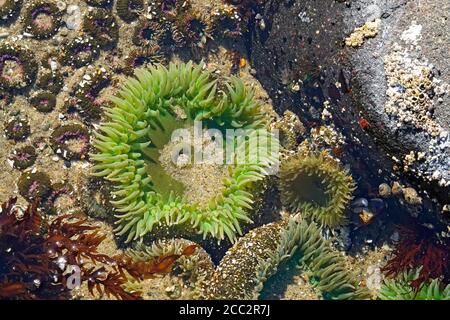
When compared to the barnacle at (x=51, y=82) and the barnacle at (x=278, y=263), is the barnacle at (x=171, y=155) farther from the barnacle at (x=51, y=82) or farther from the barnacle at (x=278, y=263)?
the barnacle at (x=51, y=82)

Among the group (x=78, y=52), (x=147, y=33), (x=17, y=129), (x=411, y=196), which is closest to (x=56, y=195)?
(x=17, y=129)

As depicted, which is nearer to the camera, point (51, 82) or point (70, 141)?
point (70, 141)

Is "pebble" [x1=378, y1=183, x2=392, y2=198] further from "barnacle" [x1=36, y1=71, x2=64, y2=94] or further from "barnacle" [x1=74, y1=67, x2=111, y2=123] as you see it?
"barnacle" [x1=36, y1=71, x2=64, y2=94]

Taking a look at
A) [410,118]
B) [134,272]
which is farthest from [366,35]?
[134,272]

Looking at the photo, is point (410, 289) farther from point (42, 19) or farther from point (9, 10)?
point (9, 10)

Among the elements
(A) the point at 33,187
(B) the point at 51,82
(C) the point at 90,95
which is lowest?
(A) the point at 33,187

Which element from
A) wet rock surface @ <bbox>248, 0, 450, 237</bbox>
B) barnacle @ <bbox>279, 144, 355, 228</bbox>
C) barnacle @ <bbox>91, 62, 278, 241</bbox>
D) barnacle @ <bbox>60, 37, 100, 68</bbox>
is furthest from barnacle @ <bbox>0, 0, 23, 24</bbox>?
barnacle @ <bbox>279, 144, 355, 228</bbox>
